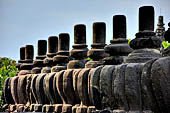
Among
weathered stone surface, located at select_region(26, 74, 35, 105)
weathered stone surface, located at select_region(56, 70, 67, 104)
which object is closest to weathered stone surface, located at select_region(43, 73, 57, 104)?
weathered stone surface, located at select_region(56, 70, 67, 104)

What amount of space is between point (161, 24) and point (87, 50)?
27.6 m

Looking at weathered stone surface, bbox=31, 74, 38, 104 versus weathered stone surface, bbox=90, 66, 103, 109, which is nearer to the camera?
weathered stone surface, bbox=90, 66, 103, 109

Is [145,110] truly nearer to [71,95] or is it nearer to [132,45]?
[132,45]

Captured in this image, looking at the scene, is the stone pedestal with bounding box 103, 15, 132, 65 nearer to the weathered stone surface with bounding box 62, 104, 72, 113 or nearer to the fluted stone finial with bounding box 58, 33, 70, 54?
the weathered stone surface with bounding box 62, 104, 72, 113

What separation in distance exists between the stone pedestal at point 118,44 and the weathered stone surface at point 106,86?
563mm

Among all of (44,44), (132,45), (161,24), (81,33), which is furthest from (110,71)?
(161,24)

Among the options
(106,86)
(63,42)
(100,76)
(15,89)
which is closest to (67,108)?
(63,42)

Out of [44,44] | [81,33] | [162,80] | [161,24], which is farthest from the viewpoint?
[161,24]

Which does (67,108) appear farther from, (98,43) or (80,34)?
(80,34)

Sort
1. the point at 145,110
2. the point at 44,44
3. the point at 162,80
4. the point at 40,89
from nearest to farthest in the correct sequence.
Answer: the point at 162,80
the point at 145,110
the point at 40,89
the point at 44,44

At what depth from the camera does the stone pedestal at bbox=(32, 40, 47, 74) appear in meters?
8.07

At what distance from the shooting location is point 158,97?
3.78m

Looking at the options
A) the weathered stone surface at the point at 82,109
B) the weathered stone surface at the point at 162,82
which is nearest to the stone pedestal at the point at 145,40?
the weathered stone surface at the point at 162,82

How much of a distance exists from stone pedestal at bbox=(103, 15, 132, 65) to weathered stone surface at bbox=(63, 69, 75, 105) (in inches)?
34.8
